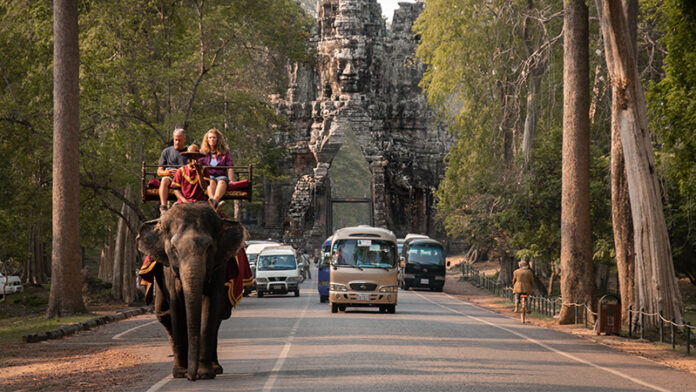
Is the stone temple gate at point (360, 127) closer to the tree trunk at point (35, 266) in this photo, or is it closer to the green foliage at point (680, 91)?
the tree trunk at point (35, 266)

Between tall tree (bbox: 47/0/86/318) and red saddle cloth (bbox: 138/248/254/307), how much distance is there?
14530mm

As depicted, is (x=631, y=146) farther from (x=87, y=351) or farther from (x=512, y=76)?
(x=512, y=76)

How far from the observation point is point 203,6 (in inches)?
1505

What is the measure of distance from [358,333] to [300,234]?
55.6m

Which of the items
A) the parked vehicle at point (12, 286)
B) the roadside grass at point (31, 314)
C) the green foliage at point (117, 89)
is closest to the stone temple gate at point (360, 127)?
the parked vehicle at point (12, 286)

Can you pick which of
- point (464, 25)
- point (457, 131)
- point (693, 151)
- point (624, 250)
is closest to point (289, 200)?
point (457, 131)

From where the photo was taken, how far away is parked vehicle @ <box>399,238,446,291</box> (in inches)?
1939

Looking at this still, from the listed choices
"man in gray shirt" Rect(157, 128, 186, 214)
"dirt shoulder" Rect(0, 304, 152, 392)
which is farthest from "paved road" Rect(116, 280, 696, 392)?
"man in gray shirt" Rect(157, 128, 186, 214)

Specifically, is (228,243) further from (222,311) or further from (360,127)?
(360,127)

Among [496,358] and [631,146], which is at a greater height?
[631,146]

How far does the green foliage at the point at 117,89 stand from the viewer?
33406 mm

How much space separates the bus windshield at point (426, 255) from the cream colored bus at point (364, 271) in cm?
1969

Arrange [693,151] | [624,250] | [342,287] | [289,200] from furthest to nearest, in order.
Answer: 1. [289,200]
2. [342,287]
3. [624,250]
4. [693,151]

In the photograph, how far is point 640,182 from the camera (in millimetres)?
21766
